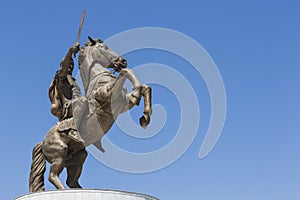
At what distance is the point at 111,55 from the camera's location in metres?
13.4

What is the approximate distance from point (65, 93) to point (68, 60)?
70cm

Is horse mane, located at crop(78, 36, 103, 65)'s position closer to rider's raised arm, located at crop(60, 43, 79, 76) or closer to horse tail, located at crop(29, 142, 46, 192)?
rider's raised arm, located at crop(60, 43, 79, 76)

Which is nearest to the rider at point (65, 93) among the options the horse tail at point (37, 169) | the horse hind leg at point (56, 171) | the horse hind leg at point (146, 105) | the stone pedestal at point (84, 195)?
the horse hind leg at point (56, 171)

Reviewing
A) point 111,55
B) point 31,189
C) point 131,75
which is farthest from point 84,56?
point 31,189

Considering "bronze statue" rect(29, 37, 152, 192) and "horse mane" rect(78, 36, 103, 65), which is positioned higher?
"horse mane" rect(78, 36, 103, 65)

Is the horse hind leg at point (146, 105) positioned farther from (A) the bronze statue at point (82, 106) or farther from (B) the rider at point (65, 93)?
(B) the rider at point (65, 93)

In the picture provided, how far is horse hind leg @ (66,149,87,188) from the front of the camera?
44.3 feet

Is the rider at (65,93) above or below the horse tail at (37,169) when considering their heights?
above

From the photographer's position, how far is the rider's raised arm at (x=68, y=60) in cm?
1355

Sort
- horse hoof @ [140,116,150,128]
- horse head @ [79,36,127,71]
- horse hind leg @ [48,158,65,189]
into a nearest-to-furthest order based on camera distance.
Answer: horse hoof @ [140,116,150,128]
horse hind leg @ [48,158,65,189]
horse head @ [79,36,127,71]

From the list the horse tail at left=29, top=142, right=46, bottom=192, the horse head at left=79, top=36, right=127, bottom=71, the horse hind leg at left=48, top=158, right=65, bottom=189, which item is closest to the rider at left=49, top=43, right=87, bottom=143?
the horse head at left=79, top=36, right=127, bottom=71

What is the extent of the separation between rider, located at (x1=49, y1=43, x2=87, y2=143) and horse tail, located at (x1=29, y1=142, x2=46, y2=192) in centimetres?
74

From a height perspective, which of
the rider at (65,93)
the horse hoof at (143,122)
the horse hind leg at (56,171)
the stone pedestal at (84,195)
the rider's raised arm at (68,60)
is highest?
the rider's raised arm at (68,60)

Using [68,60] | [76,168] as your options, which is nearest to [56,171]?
[76,168]
